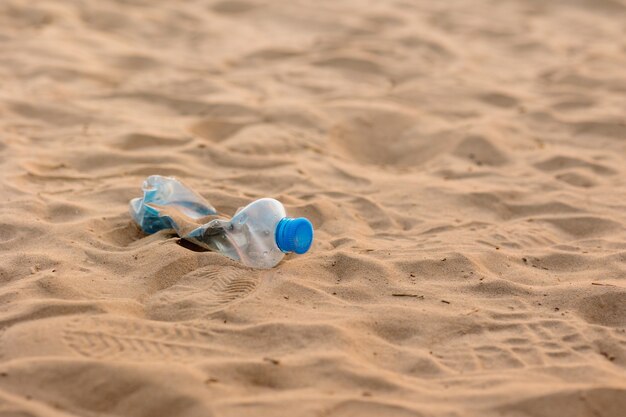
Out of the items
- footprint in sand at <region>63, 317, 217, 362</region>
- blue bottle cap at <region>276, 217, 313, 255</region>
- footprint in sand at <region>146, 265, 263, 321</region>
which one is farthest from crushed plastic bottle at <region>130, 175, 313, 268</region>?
footprint in sand at <region>63, 317, 217, 362</region>

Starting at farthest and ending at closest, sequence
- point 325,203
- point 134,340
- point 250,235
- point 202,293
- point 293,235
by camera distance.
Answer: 1. point 325,203
2. point 250,235
3. point 293,235
4. point 202,293
5. point 134,340

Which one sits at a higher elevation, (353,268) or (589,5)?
(589,5)

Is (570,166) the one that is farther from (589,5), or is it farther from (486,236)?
(589,5)

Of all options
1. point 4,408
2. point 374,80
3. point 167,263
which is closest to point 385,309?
point 167,263

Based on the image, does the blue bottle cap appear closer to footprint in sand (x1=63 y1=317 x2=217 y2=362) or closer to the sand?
the sand

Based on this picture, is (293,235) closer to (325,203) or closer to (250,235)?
(250,235)

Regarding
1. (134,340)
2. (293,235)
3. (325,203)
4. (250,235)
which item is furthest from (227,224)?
(134,340)

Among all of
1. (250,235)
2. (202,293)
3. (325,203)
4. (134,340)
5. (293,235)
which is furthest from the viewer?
(325,203)
